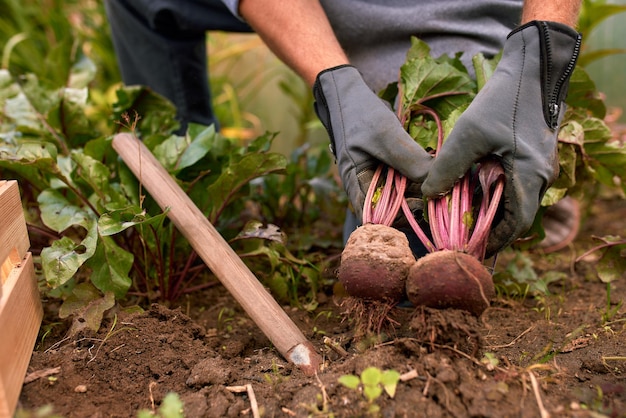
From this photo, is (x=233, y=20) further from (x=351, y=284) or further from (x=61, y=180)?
(x=351, y=284)

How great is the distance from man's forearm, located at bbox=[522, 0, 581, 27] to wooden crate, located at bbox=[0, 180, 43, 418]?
1.52 meters

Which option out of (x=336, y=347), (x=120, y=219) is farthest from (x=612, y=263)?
(x=120, y=219)

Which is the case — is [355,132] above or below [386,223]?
above

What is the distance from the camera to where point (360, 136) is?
159 cm

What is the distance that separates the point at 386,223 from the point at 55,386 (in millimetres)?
895

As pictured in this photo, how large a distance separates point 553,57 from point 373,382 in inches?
40.0

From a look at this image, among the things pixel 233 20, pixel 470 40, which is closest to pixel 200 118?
pixel 233 20

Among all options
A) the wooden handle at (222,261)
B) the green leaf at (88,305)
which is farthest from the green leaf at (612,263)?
the green leaf at (88,305)

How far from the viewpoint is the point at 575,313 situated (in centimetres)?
185

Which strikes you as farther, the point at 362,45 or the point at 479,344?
the point at 362,45

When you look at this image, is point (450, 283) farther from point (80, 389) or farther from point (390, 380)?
point (80, 389)

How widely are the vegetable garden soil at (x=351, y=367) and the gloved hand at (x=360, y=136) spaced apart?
38 centimetres

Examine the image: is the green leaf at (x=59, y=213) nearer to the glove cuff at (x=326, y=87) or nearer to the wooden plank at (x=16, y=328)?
the wooden plank at (x=16, y=328)

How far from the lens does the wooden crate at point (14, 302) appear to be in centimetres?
116
